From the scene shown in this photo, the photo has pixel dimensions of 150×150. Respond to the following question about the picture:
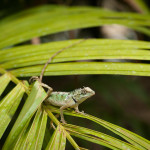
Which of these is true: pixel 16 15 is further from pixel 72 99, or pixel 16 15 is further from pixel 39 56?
pixel 72 99

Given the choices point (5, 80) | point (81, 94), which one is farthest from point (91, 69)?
point (5, 80)

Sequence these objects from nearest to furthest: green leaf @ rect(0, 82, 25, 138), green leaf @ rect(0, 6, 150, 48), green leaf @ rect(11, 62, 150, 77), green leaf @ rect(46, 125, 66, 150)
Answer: green leaf @ rect(46, 125, 66, 150), green leaf @ rect(0, 82, 25, 138), green leaf @ rect(11, 62, 150, 77), green leaf @ rect(0, 6, 150, 48)

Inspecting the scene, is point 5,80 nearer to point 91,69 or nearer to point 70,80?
point 91,69

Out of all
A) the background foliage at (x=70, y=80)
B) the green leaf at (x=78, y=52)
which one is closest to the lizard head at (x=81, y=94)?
the background foliage at (x=70, y=80)

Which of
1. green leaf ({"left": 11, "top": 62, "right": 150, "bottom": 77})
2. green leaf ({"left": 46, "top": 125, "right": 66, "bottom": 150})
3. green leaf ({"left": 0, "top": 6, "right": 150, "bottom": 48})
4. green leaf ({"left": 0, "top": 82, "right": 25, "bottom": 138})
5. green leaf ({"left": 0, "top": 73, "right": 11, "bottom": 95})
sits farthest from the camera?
green leaf ({"left": 0, "top": 6, "right": 150, "bottom": 48})

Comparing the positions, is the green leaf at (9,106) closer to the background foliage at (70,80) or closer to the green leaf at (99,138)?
the background foliage at (70,80)

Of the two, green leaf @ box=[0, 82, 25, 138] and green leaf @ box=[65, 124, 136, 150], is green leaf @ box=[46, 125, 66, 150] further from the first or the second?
green leaf @ box=[0, 82, 25, 138]

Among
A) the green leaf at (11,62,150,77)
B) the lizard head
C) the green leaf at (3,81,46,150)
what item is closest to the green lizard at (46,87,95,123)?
the lizard head
